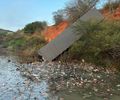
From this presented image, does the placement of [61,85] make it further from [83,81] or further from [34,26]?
[34,26]

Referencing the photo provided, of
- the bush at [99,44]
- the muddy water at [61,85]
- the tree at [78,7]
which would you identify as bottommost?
the muddy water at [61,85]

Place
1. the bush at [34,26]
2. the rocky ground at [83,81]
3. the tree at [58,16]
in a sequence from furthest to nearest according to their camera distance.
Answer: the bush at [34,26] → the tree at [58,16] → the rocky ground at [83,81]

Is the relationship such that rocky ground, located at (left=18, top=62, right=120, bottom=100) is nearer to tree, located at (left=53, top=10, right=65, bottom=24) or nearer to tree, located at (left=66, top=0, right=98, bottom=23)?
tree, located at (left=66, top=0, right=98, bottom=23)

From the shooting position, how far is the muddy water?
12.3 meters

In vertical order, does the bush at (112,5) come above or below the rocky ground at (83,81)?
above

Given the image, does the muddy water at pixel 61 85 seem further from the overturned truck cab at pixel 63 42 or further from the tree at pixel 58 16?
the tree at pixel 58 16

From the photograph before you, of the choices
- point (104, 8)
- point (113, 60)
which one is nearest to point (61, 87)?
point (113, 60)

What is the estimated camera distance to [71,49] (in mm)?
24234

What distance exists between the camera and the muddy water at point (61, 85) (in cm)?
1234

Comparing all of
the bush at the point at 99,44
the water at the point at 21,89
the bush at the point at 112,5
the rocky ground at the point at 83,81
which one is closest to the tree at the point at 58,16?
the bush at the point at 112,5

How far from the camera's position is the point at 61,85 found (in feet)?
47.9

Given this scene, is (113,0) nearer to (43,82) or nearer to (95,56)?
(95,56)

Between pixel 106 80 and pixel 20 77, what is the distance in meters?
4.24

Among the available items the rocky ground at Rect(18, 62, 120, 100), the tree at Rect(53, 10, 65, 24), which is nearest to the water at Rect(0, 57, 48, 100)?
the rocky ground at Rect(18, 62, 120, 100)
